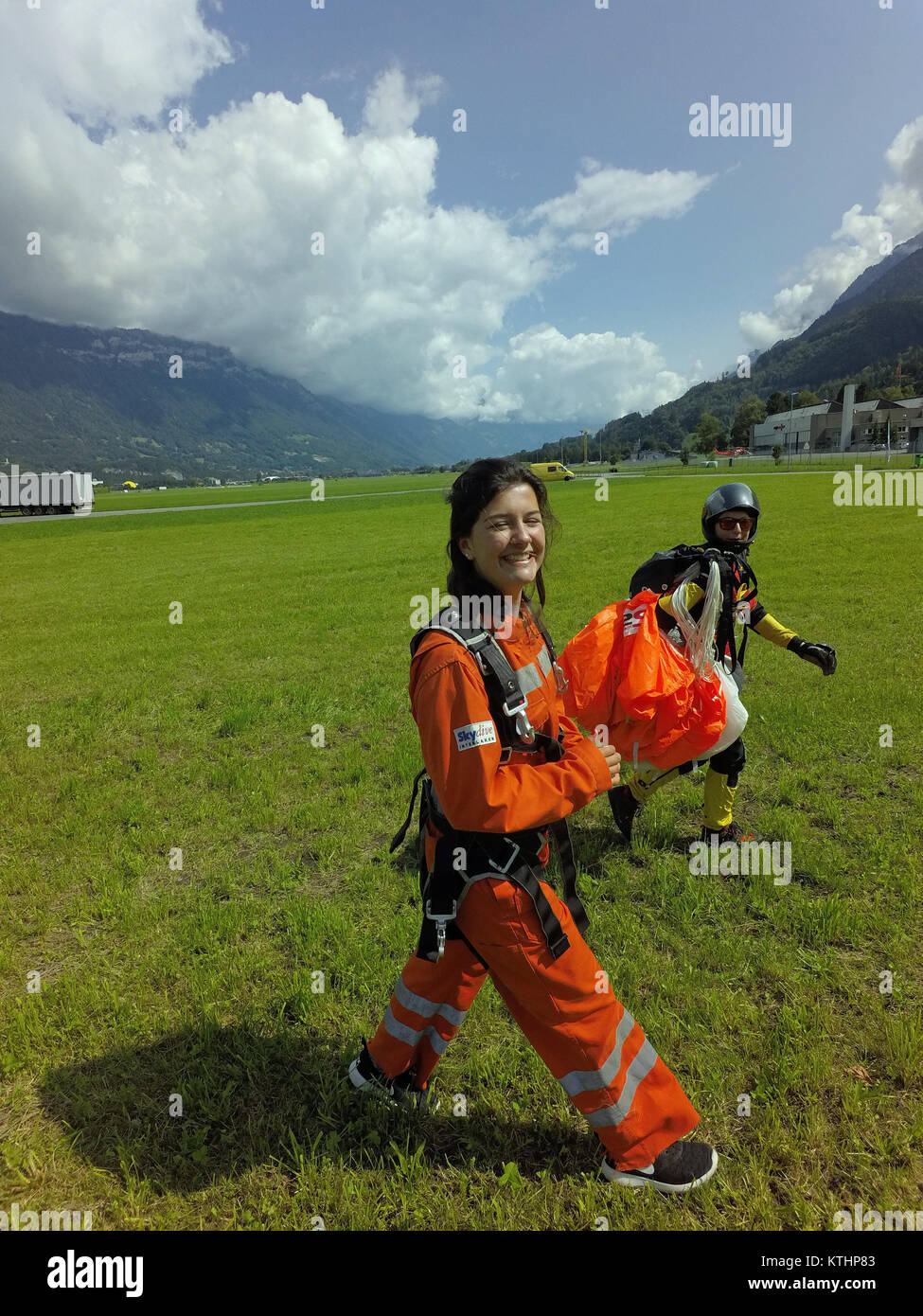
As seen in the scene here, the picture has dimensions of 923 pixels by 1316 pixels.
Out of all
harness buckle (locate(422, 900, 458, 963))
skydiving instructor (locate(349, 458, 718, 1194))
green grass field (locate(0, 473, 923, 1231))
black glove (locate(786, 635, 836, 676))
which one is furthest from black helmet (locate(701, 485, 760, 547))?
harness buckle (locate(422, 900, 458, 963))

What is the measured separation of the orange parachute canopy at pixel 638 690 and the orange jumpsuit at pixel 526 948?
1185 mm

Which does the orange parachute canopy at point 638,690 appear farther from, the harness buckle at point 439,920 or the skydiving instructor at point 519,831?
the harness buckle at point 439,920

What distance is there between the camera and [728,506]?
15.4 feet

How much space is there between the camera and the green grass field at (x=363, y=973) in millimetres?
2713

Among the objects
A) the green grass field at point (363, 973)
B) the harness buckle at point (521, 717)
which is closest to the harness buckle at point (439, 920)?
the harness buckle at point (521, 717)

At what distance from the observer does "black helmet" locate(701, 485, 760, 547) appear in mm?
4680

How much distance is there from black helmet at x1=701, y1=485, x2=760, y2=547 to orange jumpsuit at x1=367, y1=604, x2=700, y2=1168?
2719 mm

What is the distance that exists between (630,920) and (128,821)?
4645 millimetres

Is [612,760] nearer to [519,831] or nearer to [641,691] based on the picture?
[519,831]

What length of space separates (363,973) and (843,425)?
139414 mm

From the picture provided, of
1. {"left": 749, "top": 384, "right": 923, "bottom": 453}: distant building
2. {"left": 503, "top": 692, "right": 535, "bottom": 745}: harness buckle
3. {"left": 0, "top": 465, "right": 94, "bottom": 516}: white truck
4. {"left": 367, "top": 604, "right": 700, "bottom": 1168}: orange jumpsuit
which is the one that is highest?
{"left": 749, "top": 384, "right": 923, "bottom": 453}: distant building

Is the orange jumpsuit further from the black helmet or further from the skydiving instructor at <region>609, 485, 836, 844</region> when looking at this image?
the black helmet

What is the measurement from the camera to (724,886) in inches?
179
